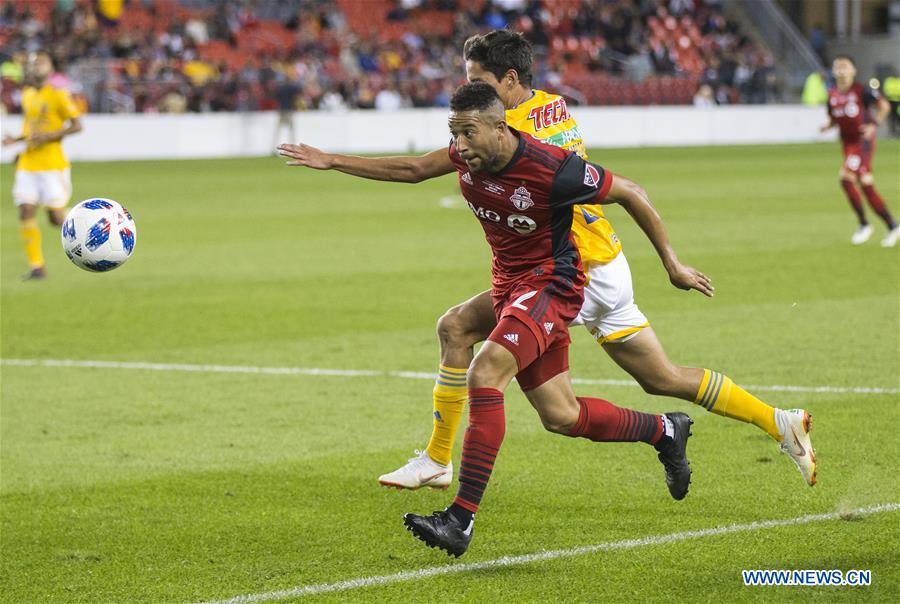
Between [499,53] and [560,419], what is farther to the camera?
[499,53]

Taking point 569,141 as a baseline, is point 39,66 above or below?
below

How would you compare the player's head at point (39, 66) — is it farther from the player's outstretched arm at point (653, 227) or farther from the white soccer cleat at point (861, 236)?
the player's outstretched arm at point (653, 227)

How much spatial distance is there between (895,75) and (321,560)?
47.4m

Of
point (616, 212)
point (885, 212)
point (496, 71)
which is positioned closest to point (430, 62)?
point (616, 212)

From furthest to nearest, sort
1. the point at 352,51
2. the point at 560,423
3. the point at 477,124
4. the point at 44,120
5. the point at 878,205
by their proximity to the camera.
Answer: the point at 352,51 → the point at 878,205 → the point at 44,120 → the point at 560,423 → the point at 477,124

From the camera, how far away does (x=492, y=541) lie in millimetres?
5570

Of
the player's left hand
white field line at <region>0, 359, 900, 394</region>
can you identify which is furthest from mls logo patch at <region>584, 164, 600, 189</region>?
white field line at <region>0, 359, 900, 394</region>

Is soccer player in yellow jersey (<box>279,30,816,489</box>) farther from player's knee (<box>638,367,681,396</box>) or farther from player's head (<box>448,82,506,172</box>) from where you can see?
player's head (<box>448,82,506,172</box>)

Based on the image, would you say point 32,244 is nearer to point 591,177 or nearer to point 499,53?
point 499,53

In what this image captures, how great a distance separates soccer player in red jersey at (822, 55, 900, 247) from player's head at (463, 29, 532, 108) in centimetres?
1149

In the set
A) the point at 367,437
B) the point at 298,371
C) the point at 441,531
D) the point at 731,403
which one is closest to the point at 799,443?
the point at 731,403

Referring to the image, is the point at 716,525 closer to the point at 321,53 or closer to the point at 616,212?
the point at 616,212

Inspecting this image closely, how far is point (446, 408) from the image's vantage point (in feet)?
20.1
